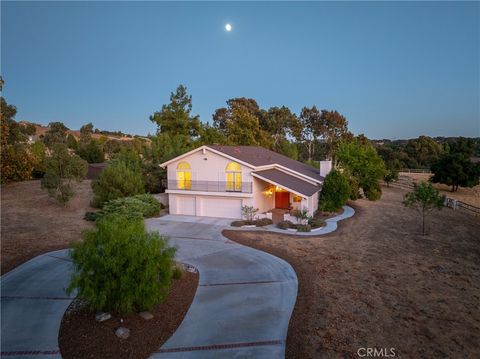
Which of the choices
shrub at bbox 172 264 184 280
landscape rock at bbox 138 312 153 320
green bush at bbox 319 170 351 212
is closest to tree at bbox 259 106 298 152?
green bush at bbox 319 170 351 212

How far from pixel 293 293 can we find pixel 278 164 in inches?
629

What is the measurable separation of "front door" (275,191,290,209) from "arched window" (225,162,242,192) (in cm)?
455

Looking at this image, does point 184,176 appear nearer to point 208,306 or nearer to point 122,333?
point 208,306

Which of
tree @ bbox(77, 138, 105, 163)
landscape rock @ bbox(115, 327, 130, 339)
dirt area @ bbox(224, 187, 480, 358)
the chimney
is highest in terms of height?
tree @ bbox(77, 138, 105, 163)

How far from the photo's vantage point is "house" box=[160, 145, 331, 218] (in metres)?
21.0

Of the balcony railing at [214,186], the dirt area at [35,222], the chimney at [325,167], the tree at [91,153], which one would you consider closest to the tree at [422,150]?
the chimney at [325,167]

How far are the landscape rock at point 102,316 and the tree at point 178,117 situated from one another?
38.3 metres

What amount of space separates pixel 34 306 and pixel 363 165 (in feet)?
89.8

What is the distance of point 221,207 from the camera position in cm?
2209

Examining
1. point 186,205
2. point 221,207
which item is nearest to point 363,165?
point 221,207

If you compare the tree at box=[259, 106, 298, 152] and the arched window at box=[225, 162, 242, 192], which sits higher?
the tree at box=[259, 106, 298, 152]

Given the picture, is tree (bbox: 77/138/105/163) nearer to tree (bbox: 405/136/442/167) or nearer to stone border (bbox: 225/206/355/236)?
stone border (bbox: 225/206/355/236)

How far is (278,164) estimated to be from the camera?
82.1 feet

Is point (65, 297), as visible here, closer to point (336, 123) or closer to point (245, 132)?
point (245, 132)
